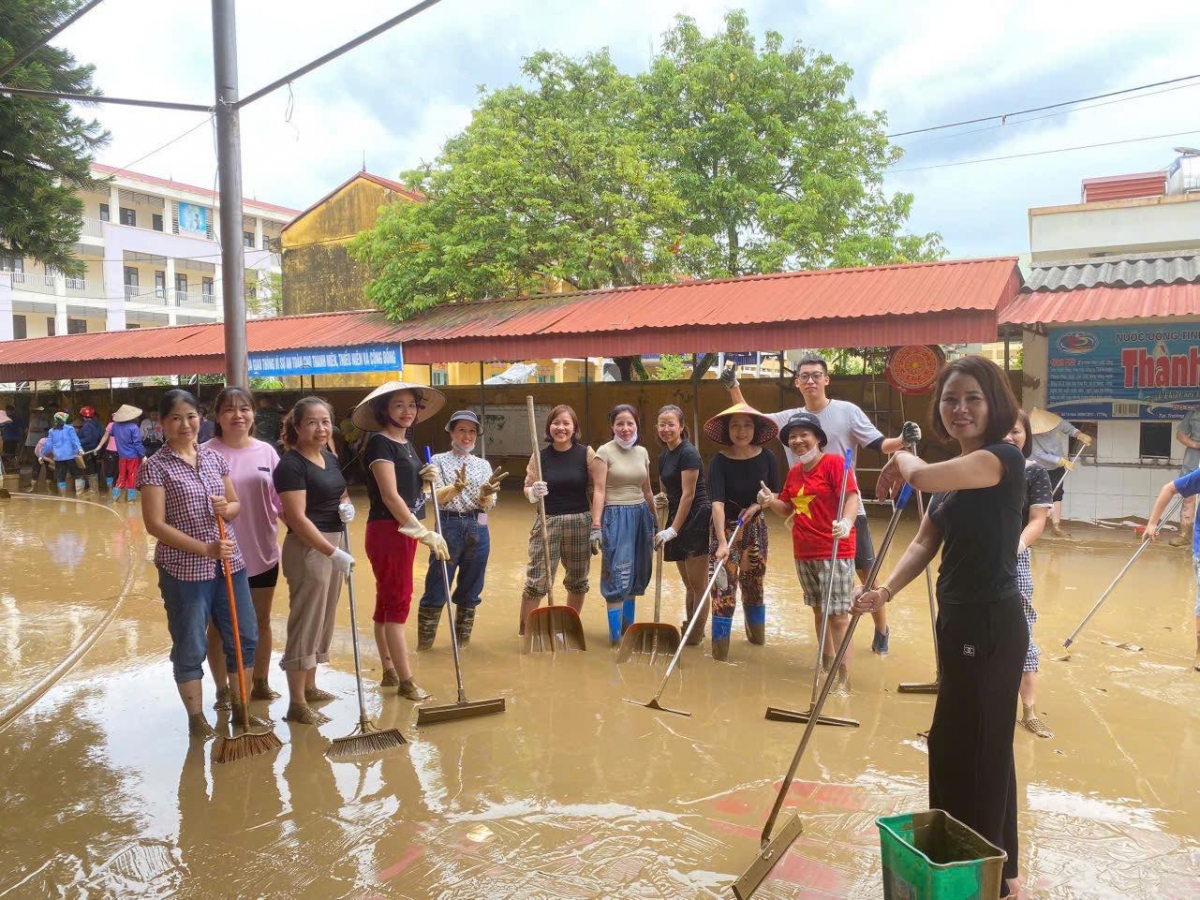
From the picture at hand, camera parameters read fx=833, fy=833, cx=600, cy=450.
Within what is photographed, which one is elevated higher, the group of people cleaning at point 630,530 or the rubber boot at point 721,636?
the group of people cleaning at point 630,530

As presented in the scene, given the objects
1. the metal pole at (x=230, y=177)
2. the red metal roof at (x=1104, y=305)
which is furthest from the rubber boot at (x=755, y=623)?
the red metal roof at (x=1104, y=305)

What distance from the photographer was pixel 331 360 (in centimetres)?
1382

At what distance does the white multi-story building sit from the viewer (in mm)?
34750

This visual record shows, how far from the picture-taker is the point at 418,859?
298 cm

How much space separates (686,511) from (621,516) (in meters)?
0.44

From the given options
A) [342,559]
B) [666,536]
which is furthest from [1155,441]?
[342,559]

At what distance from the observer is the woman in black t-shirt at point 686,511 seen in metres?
5.37

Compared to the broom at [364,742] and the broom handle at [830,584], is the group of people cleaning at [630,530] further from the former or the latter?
the broom at [364,742]

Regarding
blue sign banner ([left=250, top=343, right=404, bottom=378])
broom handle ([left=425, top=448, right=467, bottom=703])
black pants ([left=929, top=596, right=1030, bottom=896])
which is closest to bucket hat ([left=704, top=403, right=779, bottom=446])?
broom handle ([left=425, top=448, right=467, bottom=703])

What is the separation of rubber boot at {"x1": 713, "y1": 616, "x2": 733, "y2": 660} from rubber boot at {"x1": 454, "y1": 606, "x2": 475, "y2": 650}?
5.19 feet

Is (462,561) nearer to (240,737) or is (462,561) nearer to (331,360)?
(240,737)

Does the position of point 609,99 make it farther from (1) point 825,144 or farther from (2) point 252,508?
(2) point 252,508

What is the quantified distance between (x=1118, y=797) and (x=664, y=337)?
848cm

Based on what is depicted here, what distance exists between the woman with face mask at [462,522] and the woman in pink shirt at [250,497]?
103 centimetres
